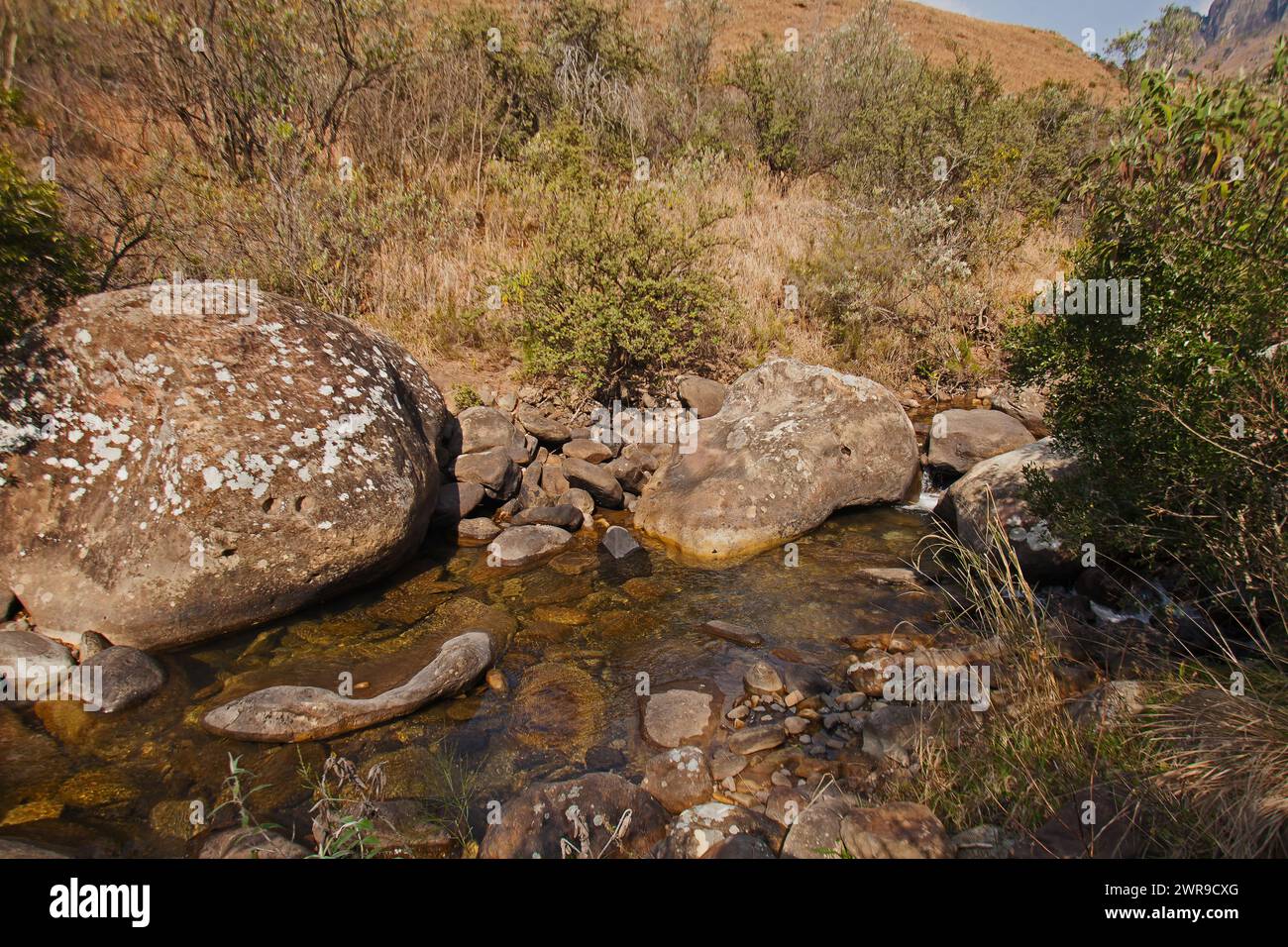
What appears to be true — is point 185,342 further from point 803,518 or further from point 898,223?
point 898,223

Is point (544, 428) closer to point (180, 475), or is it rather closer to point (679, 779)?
point (180, 475)

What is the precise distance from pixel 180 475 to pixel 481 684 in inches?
99.9

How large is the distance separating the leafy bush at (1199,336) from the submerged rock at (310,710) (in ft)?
13.3

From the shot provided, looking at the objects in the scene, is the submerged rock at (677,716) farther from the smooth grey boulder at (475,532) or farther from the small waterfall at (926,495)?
the small waterfall at (926,495)

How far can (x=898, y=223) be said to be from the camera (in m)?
10.5

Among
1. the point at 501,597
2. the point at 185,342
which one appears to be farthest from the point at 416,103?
the point at 501,597

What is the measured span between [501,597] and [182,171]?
23.2ft

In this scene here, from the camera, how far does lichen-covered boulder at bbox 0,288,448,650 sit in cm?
450

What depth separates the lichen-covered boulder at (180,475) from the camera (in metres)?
4.50

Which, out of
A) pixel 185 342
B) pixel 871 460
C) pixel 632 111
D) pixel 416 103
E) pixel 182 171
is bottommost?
pixel 871 460

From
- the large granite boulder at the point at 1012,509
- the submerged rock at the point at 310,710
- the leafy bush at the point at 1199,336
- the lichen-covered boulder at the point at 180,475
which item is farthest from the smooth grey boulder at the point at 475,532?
the leafy bush at the point at 1199,336

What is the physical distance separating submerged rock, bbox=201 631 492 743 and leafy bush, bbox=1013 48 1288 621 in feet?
13.3

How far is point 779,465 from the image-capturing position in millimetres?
6730

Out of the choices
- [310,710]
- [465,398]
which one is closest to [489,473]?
[465,398]
